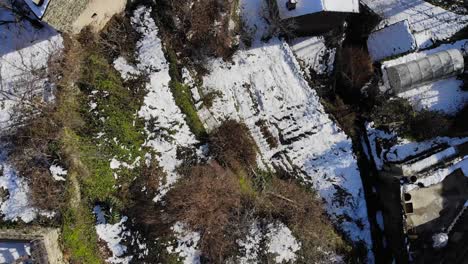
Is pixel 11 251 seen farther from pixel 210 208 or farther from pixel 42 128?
pixel 210 208

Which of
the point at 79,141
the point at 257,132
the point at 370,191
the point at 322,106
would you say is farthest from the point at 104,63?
the point at 370,191

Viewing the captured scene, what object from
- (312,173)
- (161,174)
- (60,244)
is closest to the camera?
(60,244)

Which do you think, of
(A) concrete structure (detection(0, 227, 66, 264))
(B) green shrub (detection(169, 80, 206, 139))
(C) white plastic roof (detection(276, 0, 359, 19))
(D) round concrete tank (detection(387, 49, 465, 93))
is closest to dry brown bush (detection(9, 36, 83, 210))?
(A) concrete structure (detection(0, 227, 66, 264))

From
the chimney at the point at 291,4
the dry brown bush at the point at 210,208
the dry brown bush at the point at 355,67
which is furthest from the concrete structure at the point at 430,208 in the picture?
the chimney at the point at 291,4

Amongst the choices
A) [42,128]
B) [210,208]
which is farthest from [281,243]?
[42,128]

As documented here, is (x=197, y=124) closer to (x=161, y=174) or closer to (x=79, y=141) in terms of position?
(x=161, y=174)

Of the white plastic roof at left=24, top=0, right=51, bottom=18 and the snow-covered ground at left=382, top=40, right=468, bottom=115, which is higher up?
the white plastic roof at left=24, top=0, right=51, bottom=18

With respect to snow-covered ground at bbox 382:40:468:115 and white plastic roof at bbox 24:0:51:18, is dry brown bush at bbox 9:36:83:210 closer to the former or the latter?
white plastic roof at bbox 24:0:51:18
